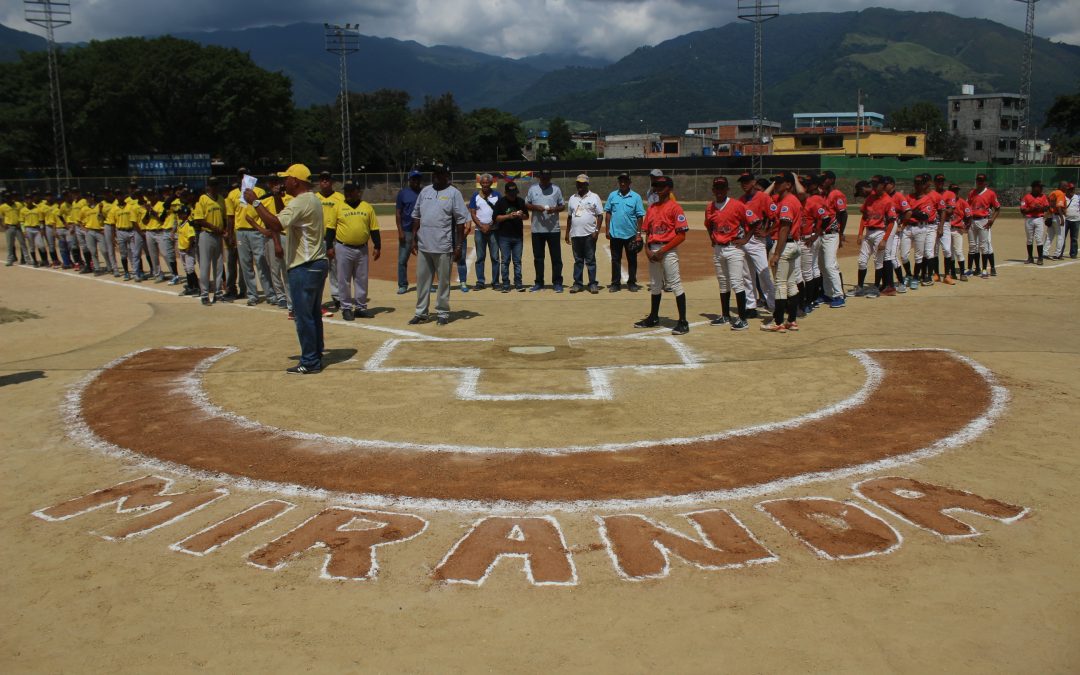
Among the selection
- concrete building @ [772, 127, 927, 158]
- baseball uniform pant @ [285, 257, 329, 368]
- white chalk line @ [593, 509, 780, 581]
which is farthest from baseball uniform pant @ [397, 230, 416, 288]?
concrete building @ [772, 127, 927, 158]

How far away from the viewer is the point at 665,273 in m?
10.9

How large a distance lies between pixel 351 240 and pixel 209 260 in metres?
3.92

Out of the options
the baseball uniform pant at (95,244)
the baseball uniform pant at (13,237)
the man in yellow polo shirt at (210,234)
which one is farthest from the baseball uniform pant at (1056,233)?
the baseball uniform pant at (13,237)

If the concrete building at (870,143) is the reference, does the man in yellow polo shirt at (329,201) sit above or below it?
below

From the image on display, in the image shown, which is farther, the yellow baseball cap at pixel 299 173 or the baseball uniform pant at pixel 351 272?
the baseball uniform pant at pixel 351 272

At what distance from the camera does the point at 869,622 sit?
3768mm

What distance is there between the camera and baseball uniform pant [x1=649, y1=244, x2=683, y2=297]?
420 inches

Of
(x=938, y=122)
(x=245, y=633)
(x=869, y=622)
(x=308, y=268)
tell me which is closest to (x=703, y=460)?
(x=869, y=622)

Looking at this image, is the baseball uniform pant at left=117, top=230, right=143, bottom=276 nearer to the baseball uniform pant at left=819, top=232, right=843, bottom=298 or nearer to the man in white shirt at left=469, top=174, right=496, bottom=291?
the man in white shirt at left=469, top=174, right=496, bottom=291

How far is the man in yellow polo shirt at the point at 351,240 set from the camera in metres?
11.9

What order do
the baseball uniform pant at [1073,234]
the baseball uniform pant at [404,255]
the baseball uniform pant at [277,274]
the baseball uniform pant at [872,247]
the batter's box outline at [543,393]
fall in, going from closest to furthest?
the batter's box outline at [543,393], the baseball uniform pant at [277,274], the baseball uniform pant at [872,247], the baseball uniform pant at [404,255], the baseball uniform pant at [1073,234]

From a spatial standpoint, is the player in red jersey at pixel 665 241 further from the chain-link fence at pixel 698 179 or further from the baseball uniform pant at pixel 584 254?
the chain-link fence at pixel 698 179

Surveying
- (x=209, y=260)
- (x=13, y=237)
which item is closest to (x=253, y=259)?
(x=209, y=260)

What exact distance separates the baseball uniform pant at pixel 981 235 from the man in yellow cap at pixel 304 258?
13.6 metres
